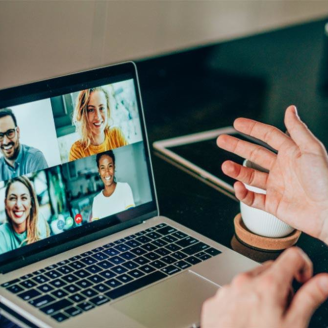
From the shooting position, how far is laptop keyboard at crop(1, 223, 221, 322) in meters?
0.93

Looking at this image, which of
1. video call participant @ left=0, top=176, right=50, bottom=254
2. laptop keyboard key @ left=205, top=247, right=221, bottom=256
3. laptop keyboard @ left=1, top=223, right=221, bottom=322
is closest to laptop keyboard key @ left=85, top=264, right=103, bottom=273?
laptop keyboard @ left=1, top=223, right=221, bottom=322

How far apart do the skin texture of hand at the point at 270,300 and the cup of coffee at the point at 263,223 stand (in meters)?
0.32

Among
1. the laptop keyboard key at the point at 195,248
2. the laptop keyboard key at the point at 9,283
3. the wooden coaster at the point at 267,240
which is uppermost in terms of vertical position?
the laptop keyboard key at the point at 9,283

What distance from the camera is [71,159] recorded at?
1.07 m

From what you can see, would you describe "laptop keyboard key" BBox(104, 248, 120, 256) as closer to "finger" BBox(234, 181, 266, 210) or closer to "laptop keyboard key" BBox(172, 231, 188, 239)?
"laptop keyboard key" BBox(172, 231, 188, 239)

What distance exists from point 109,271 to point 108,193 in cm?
16

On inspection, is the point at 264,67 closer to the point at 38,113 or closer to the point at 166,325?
the point at 38,113

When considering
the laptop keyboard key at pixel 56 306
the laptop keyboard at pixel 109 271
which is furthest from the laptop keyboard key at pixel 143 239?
A: the laptop keyboard key at pixel 56 306

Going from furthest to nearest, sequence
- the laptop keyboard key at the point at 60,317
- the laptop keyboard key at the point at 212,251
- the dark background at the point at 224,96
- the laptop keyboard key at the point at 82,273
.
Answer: the dark background at the point at 224,96 < the laptop keyboard key at the point at 212,251 < the laptop keyboard key at the point at 82,273 < the laptop keyboard key at the point at 60,317

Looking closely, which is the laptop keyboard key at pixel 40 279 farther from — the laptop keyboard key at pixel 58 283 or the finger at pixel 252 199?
the finger at pixel 252 199

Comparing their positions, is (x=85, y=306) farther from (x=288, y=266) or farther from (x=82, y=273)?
(x=288, y=266)

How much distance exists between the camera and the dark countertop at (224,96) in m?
1.27

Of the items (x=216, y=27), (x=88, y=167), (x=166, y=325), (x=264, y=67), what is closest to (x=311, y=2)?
(x=264, y=67)

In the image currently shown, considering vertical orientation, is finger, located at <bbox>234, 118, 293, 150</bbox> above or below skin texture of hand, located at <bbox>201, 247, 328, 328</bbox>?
above
